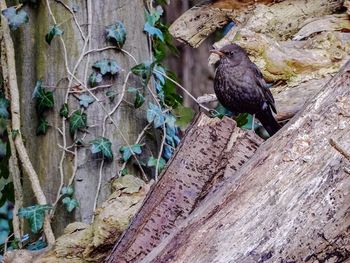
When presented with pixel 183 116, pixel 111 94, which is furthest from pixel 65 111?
pixel 183 116

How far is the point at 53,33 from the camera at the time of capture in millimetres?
2822

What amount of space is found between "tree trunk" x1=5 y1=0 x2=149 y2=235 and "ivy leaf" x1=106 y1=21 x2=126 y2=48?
0.03 metres

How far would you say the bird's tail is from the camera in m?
2.85

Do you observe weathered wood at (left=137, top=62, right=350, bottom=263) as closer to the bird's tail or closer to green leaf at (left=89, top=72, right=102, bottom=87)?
the bird's tail

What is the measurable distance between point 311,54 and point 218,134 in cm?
47

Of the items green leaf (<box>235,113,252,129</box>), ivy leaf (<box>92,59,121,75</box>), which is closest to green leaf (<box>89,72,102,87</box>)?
ivy leaf (<box>92,59,121,75</box>)

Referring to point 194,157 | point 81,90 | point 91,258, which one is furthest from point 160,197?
point 81,90

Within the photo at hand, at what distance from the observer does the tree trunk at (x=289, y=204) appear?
66.7 inches

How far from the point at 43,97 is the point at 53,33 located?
0.77 feet

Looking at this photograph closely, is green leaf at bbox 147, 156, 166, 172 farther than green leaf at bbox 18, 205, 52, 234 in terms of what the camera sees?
Yes

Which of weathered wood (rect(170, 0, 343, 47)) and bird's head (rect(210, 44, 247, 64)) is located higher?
weathered wood (rect(170, 0, 343, 47))

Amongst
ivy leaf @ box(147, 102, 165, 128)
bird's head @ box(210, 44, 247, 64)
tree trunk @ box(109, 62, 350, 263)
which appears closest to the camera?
tree trunk @ box(109, 62, 350, 263)

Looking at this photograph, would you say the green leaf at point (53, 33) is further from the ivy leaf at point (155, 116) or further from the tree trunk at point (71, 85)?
the ivy leaf at point (155, 116)

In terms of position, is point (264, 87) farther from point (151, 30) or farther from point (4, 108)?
point (4, 108)
